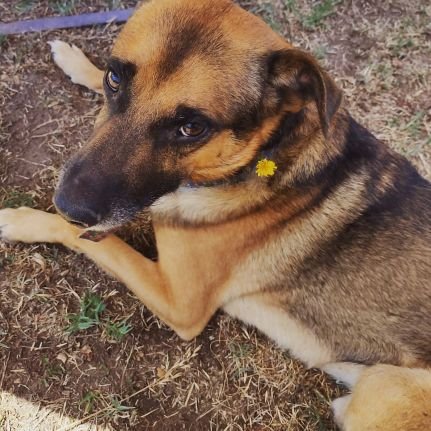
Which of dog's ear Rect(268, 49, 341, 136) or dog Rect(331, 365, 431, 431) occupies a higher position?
dog's ear Rect(268, 49, 341, 136)

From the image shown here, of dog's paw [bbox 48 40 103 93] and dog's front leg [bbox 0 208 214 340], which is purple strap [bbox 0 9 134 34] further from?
dog's front leg [bbox 0 208 214 340]

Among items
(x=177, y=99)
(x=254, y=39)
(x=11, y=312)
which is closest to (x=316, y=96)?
(x=254, y=39)

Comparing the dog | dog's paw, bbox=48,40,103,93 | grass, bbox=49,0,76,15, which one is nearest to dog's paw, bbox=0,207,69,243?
dog's paw, bbox=48,40,103,93

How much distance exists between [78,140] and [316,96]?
2041mm

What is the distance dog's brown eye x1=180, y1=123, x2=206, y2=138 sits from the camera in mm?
2410

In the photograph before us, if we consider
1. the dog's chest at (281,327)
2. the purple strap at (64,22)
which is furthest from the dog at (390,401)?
the purple strap at (64,22)

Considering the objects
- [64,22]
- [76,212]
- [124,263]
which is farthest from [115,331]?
[64,22]

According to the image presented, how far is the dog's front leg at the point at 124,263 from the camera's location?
3170mm

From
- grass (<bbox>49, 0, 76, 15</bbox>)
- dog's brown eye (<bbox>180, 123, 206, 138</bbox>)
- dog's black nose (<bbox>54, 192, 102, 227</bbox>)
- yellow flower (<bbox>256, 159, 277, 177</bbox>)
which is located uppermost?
dog's brown eye (<bbox>180, 123, 206, 138</bbox>)

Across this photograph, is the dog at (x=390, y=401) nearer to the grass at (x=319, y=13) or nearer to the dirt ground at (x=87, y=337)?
the dirt ground at (x=87, y=337)

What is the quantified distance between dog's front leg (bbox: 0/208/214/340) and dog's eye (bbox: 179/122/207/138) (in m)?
1.02

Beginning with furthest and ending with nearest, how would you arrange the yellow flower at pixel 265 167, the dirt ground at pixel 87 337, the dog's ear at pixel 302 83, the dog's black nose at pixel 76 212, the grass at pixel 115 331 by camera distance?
1. the grass at pixel 115 331
2. the dirt ground at pixel 87 337
3. the yellow flower at pixel 265 167
4. the dog's black nose at pixel 76 212
5. the dog's ear at pixel 302 83

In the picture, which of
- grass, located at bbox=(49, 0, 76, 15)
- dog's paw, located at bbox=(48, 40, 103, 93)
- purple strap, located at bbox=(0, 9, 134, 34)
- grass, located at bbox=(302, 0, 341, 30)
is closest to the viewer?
dog's paw, located at bbox=(48, 40, 103, 93)

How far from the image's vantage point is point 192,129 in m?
2.43
